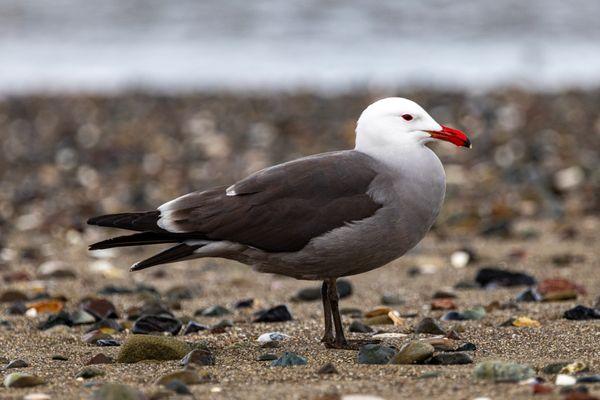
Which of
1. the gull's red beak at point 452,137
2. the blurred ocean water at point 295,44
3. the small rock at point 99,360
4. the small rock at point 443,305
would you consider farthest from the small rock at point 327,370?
the blurred ocean water at point 295,44

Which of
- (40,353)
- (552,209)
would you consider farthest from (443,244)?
(40,353)

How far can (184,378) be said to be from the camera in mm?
3969

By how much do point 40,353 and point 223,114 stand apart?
34.0 feet

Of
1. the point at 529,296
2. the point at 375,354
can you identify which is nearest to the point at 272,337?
the point at 375,354

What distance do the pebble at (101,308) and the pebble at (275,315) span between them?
81 cm

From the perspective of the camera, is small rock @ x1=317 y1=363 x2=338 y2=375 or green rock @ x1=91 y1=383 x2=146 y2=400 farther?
small rock @ x1=317 y1=363 x2=338 y2=375

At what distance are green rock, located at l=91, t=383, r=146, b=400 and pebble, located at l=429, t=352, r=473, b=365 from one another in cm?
126

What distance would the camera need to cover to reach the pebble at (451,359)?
428cm

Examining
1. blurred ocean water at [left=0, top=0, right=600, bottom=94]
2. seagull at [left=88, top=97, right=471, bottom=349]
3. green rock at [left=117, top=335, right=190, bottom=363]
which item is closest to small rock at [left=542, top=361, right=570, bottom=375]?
seagull at [left=88, top=97, right=471, bottom=349]

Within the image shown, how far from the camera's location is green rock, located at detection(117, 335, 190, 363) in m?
4.52

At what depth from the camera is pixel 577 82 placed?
17109 mm

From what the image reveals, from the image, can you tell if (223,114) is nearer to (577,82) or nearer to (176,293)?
(577,82)

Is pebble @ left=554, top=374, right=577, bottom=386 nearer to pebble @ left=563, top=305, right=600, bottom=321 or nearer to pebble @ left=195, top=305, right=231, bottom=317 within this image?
pebble @ left=563, top=305, right=600, bottom=321

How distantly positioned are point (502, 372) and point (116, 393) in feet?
4.55
